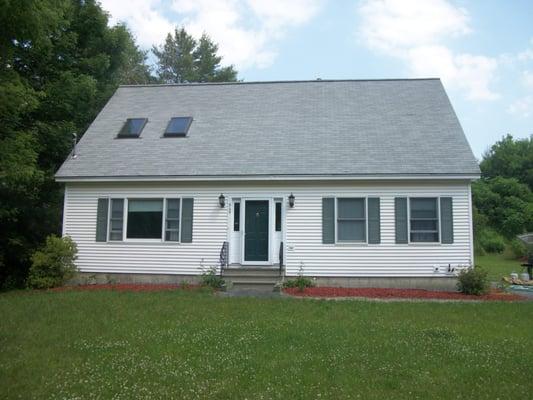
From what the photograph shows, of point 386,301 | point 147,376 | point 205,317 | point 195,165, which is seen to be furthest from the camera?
point 195,165

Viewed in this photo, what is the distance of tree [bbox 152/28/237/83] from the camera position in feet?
124

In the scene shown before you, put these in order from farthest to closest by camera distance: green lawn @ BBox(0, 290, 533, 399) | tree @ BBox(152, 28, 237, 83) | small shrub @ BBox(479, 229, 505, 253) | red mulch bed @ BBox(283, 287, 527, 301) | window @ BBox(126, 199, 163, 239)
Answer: tree @ BBox(152, 28, 237, 83) → small shrub @ BBox(479, 229, 505, 253) → window @ BBox(126, 199, 163, 239) → red mulch bed @ BBox(283, 287, 527, 301) → green lawn @ BBox(0, 290, 533, 399)

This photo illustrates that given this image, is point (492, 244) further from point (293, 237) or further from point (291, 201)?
point (291, 201)

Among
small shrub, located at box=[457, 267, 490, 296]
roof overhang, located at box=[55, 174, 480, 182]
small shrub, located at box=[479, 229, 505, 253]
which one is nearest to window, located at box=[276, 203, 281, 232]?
roof overhang, located at box=[55, 174, 480, 182]

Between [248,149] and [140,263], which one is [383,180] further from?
[140,263]

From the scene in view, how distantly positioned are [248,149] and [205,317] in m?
6.99

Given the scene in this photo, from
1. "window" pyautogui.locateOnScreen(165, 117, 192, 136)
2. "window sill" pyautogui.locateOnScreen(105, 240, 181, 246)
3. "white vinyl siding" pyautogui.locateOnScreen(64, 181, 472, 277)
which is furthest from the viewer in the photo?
"window" pyautogui.locateOnScreen(165, 117, 192, 136)

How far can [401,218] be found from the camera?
13.5 meters

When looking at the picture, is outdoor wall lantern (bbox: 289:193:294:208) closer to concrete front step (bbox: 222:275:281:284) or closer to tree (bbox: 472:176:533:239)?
concrete front step (bbox: 222:275:281:284)

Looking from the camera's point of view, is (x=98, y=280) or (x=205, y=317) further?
(x=98, y=280)

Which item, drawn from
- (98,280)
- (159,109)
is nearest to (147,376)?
(98,280)

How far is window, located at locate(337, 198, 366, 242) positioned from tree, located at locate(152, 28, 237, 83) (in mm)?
25513

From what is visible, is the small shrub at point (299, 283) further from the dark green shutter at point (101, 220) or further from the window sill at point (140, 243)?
the dark green shutter at point (101, 220)

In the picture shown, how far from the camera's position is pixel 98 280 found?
14.4 meters
